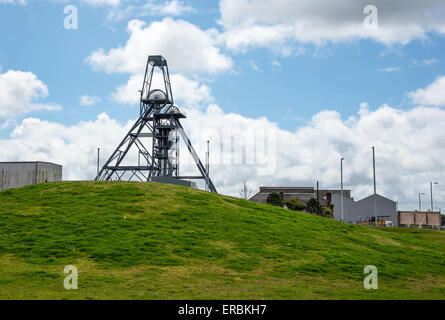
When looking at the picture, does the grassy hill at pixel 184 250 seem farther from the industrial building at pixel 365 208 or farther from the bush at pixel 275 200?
the industrial building at pixel 365 208

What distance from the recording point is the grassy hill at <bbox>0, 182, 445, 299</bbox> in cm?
1652

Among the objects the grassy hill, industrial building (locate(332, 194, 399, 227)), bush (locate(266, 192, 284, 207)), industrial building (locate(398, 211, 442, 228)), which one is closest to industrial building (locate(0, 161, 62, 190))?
the grassy hill

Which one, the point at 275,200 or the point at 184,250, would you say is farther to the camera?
the point at 275,200

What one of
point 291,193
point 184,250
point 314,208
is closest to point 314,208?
point 314,208

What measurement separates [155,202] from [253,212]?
735 centimetres

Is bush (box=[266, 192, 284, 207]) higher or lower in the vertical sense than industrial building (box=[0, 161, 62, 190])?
lower

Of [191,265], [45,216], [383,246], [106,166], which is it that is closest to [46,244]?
[45,216]

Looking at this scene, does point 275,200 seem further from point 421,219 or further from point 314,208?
point 421,219

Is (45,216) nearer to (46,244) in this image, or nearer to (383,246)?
(46,244)

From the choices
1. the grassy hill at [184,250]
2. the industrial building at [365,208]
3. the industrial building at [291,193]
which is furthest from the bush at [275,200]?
the grassy hill at [184,250]

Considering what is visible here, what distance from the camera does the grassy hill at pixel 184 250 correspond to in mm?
16516

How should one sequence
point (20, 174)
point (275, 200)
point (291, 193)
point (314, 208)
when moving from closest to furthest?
point (20, 174)
point (314, 208)
point (275, 200)
point (291, 193)

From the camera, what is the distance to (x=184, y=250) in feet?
76.2

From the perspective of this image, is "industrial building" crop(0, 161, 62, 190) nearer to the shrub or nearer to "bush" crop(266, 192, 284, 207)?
"bush" crop(266, 192, 284, 207)
